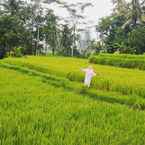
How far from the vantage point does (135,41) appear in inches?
1202

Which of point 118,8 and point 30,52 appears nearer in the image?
point 118,8

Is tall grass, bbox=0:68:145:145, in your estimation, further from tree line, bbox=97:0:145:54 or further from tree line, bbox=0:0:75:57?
tree line, bbox=0:0:75:57

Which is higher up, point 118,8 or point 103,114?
point 118,8

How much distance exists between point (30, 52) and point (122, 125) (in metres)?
34.9

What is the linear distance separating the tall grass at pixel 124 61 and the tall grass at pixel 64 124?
10.7m

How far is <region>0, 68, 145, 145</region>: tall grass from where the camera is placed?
12.6 ft

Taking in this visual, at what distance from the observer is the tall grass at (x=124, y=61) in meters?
17.1

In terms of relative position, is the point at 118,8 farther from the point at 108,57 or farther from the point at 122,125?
the point at 122,125

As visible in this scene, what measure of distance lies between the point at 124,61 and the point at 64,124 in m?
14.1

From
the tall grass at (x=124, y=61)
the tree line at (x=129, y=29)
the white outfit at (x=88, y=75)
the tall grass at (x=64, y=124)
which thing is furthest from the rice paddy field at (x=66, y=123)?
the tree line at (x=129, y=29)

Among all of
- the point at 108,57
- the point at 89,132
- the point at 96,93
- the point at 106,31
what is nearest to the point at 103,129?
the point at 89,132

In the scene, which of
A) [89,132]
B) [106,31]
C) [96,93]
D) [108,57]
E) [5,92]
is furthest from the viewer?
[106,31]

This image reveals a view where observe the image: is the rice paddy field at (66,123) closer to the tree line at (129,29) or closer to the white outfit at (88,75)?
the white outfit at (88,75)

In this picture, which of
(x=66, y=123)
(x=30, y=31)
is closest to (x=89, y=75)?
(x=66, y=123)
